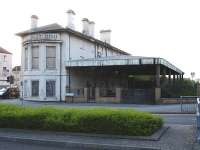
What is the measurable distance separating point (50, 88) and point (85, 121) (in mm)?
26366

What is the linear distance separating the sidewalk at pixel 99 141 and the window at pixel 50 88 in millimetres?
25189

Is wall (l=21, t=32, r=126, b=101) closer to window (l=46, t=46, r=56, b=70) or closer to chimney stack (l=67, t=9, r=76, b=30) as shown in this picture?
window (l=46, t=46, r=56, b=70)

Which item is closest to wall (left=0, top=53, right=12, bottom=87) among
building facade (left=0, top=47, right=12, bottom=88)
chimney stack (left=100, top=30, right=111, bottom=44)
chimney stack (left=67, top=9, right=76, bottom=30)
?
building facade (left=0, top=47, right=12, bottom=88)

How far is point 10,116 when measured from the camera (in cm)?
1208

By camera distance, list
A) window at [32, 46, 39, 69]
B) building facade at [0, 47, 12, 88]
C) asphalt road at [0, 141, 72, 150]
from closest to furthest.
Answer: asphalt road at [0, 141, 72, 150], window at [32, 46, 39, 69], building facade at [0, 47, 12, 88]

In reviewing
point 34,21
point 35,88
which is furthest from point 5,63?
point 35,88

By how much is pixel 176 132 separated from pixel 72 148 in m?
3.72

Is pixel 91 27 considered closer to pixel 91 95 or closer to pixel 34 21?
pixel 34 21

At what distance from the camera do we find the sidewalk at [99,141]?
945cm

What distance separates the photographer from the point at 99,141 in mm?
10070

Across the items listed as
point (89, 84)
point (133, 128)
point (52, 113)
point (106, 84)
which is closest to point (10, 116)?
point (52, 113)

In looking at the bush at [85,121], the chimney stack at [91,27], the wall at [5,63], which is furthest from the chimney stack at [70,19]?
the wall at [5,63]

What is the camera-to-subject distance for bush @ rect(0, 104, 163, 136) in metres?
10.6

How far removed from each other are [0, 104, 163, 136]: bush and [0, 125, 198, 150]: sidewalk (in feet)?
1.06
